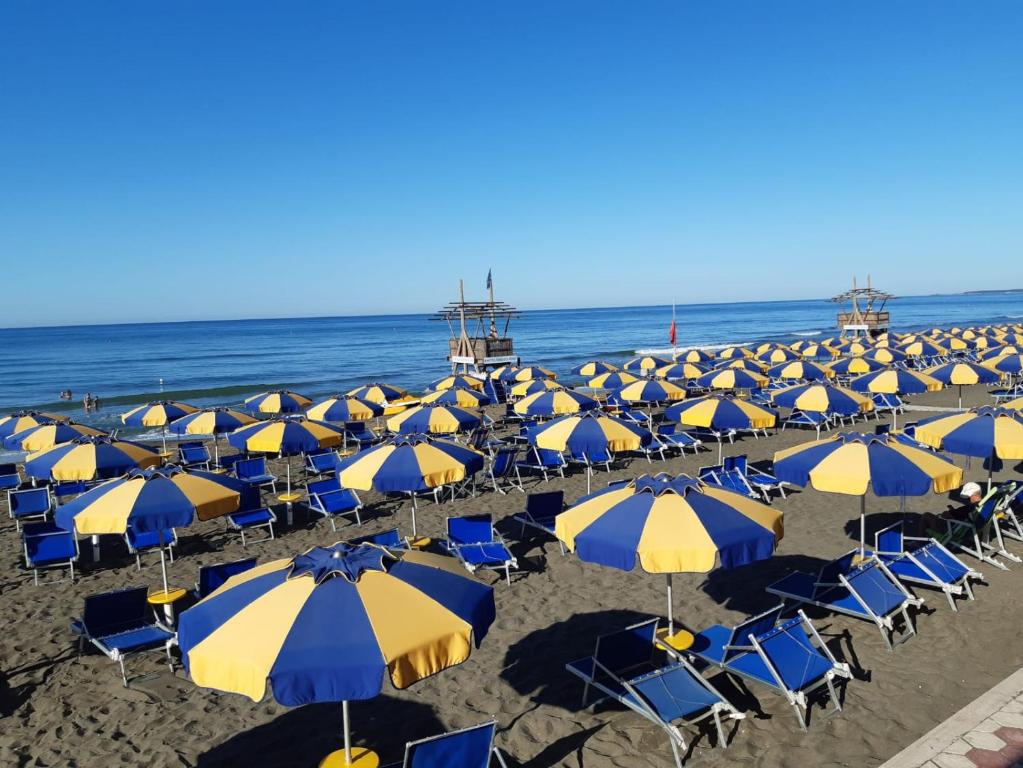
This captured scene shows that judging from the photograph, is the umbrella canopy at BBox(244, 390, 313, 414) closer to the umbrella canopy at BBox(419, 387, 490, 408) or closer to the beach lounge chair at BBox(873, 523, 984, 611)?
the umbrella canopy at BBox(419, 387, 490, 408)

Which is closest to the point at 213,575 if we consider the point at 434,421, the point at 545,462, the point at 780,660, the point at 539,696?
the point at 539,696

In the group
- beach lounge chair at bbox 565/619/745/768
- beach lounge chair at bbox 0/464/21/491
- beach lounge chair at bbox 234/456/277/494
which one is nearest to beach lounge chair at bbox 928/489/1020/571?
beach lounge chair at bbox 565/619/745/768

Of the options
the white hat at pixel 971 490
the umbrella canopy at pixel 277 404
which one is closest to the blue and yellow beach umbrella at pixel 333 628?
the white hat at pixel 971 490

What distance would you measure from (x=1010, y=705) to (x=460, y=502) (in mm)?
8230

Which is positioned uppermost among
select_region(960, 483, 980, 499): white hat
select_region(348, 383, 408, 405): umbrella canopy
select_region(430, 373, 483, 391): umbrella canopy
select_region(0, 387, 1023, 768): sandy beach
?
select_region(348, 383, 408, 405): umbrella canopy

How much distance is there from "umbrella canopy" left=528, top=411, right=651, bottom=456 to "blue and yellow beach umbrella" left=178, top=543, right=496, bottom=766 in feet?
15.9

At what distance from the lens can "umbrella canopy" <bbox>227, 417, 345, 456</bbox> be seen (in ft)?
32.2

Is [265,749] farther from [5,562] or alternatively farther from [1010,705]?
[5,562]

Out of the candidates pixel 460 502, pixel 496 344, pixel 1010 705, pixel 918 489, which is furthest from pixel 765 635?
pixel 496 344

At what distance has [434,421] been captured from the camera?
11039mm

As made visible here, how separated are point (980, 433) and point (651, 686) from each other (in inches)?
206

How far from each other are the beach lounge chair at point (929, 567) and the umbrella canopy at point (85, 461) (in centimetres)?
927

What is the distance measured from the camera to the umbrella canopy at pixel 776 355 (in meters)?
25.2

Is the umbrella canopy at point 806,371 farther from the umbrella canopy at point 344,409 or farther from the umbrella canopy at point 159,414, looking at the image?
the umbrella canopy at point 159,414
